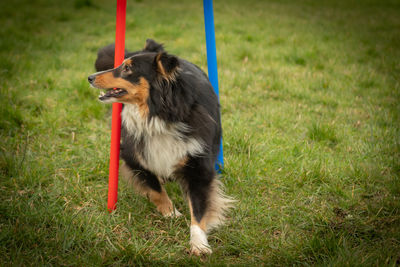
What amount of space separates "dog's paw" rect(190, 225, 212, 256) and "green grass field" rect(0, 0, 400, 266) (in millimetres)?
72

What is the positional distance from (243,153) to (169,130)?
4.00ft

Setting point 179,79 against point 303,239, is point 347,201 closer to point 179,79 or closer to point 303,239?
point 303,239

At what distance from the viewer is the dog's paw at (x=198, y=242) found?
2.33 meters

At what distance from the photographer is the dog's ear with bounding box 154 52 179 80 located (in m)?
2.33

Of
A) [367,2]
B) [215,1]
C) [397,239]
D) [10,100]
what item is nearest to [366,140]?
[397,239]

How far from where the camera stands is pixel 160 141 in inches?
102

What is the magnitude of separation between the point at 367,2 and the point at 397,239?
1048 cm

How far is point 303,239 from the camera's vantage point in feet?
7.73

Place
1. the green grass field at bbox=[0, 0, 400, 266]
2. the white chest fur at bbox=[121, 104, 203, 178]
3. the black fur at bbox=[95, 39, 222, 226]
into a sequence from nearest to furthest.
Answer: the green grass field at bbox=[0, 0, 400, 266] → the black fur at bbox=[95, 39, 222, 226] → the white chest fur at bbox=[121, 104, 203, 178]

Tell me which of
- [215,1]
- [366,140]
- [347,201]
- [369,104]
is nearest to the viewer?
[347,201]

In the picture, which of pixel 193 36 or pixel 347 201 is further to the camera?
pixel 193 36

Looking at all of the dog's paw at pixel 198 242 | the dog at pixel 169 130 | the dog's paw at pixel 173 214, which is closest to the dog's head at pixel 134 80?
the dog at pixel 169 130

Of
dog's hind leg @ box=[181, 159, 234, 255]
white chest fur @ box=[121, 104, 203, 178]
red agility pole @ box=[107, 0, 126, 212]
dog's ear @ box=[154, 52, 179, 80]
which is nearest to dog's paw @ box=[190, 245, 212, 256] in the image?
dog's hind leg @ box=[181, 159, 234, 255]

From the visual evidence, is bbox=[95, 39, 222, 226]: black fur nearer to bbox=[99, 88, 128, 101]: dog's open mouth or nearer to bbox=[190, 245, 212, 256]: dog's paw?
bbox=[99, 88, 128, 101]: dog's open mouth
